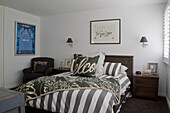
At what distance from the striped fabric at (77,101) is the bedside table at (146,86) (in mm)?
1754

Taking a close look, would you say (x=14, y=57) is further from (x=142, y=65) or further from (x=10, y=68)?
(x=142, y=65)

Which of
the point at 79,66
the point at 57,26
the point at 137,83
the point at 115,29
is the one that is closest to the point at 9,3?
the point at 57,26

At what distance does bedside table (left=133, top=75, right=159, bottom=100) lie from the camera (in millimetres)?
3508

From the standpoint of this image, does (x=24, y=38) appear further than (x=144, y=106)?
Yes

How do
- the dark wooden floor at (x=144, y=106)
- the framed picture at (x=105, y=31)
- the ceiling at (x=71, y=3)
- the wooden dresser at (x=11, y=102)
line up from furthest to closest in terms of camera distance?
1. the framed picture at (x=105, y=31)
2. the ceiling at (x=71, y=3)
3. the dark wooden floor at (x=144, y=106)
4. the wooden dresser at (x=11, y=102)

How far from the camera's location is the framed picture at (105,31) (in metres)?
4.31

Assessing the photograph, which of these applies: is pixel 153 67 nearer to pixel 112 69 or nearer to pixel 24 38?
pixel 112 69

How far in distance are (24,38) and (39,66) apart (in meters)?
1.13

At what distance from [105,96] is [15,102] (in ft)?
4.32

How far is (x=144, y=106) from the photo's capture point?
315cm

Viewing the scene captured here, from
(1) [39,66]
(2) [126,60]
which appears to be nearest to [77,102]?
(2) [126,60]

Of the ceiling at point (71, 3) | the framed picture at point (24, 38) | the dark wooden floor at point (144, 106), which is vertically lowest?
the dark wooden floor at point (144, 106)

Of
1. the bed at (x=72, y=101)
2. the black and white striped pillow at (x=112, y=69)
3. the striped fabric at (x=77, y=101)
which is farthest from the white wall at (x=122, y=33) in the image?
the striped fabric at (x=77, y=101)

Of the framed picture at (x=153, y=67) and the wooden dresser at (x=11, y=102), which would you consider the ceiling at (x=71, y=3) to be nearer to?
the framed picture at (x=153, y=67)
